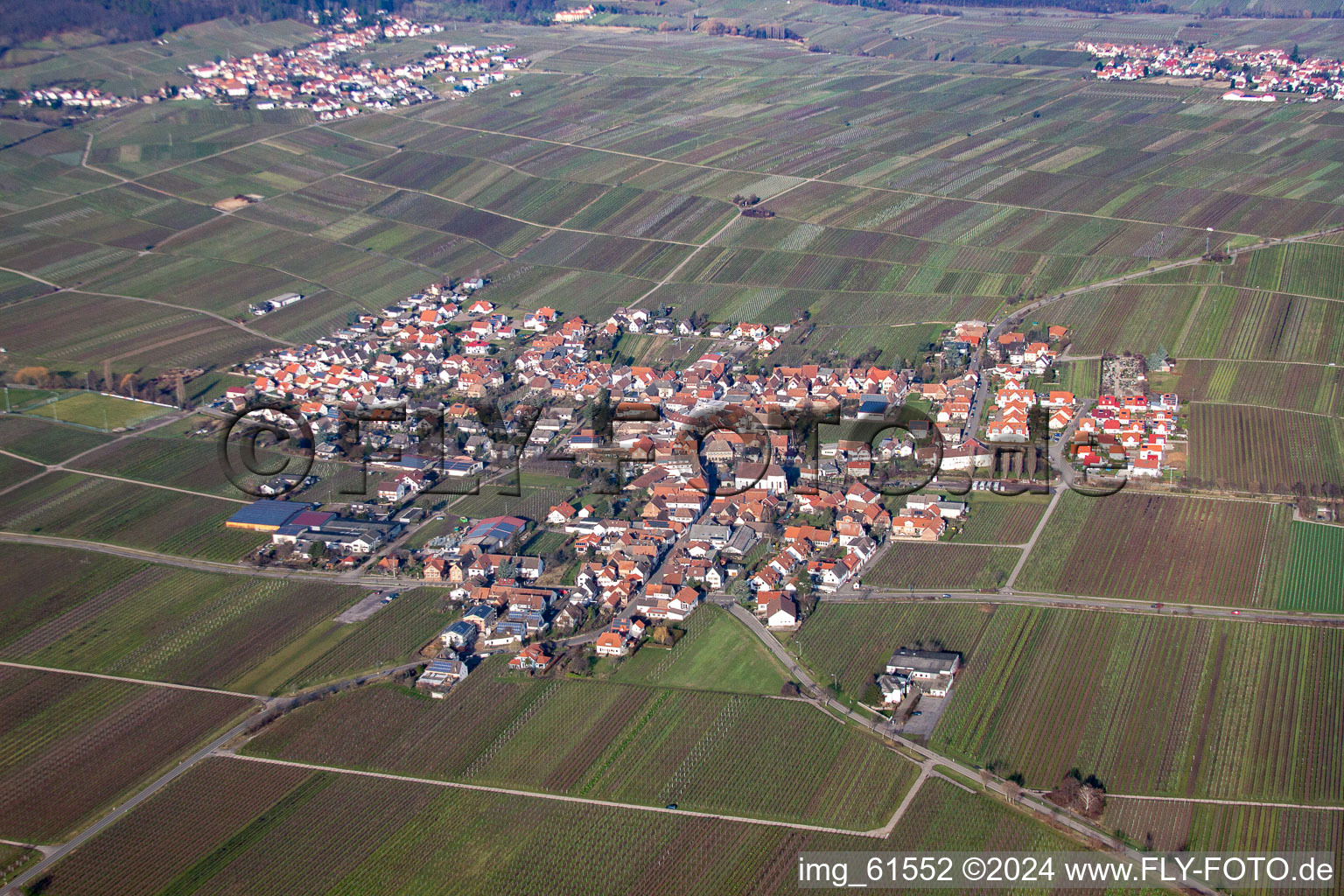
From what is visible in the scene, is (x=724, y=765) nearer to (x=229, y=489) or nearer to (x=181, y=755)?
(x=181, y=755)

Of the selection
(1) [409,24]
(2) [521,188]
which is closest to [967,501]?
(2) [521,188]

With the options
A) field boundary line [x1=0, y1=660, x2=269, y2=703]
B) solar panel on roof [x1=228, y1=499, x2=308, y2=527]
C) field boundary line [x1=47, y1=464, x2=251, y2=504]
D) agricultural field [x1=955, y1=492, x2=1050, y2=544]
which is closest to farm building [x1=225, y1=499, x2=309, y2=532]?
solar panel on roof [x1=228, y1=499, x2=308, y2=527]

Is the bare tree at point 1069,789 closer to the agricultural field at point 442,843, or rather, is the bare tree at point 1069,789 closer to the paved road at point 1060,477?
the agricultural field at point 442,843

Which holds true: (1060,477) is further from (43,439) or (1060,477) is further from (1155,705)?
(43,439)

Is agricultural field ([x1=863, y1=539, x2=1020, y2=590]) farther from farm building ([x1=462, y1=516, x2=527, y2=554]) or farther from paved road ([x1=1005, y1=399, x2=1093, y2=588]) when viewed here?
farm building ([x1=462, y1=516, x2=527, y2=554])

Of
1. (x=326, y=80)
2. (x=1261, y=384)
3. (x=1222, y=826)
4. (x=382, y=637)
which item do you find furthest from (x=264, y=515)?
(x=326, y=80)

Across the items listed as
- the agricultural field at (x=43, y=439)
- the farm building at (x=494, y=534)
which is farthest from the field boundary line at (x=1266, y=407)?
the agricultural field at (x=43, y=439)
